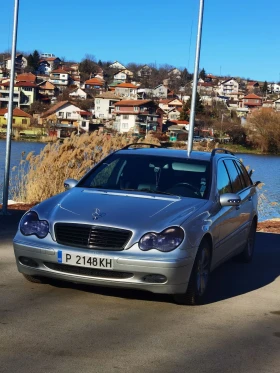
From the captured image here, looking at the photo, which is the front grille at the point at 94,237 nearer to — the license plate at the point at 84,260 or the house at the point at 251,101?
the license plate at the point at 84,260

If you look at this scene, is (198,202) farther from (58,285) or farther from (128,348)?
(128,348)

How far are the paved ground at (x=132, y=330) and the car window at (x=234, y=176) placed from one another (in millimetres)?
1378

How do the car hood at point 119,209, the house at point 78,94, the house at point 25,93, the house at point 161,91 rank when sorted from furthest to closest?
the house at point 161,91, the house at point 78,94, the house at point 25,93, the car hood at point 119,209

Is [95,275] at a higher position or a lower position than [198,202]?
lower

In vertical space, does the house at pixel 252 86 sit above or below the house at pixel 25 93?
above

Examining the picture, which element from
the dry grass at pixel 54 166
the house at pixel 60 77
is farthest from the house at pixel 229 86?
the dry grass at pixel 54 166

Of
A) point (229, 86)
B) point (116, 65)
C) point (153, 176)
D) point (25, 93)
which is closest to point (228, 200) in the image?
point (153, 176)

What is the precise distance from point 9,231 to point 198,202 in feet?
14.9

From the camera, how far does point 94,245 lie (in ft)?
20.5

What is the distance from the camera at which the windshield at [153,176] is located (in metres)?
7.51

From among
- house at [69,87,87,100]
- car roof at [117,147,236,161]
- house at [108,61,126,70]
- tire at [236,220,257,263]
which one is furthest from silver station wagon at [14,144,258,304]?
house at [108,61,126,70]

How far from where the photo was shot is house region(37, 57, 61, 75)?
158400 mm

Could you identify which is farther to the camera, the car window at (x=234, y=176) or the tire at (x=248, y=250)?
the tire at (x=248, y=250)

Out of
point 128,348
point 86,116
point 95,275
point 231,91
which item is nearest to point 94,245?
point 95,275
